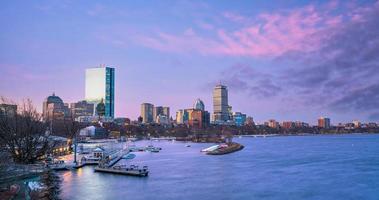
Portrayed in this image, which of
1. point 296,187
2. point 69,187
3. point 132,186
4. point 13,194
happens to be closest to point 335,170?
point 296,187

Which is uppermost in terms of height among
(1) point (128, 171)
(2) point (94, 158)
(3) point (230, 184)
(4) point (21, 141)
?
(4) point (21, 141)

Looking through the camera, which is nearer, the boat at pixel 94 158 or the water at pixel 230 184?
the water at pixel 230 184

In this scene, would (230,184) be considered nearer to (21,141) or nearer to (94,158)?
(21,141)

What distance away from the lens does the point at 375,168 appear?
66.6 m

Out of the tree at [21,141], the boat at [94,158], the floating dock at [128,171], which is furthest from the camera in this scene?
the boat at [94,158]

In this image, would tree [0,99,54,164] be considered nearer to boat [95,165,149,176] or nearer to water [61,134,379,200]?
water [61,134,379,200]

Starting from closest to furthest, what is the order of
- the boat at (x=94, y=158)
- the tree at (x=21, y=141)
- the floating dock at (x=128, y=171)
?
the tree at (x=21, y=141), the floating dock at (x=128, y=171), the boat at (x=94, y=158)

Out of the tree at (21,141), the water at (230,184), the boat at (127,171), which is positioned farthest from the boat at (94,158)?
the tree at (21,141)

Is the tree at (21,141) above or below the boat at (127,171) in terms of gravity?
above

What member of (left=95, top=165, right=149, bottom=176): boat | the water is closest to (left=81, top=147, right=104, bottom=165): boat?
the water

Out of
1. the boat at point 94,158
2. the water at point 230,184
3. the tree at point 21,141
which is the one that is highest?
the tree at point 21,141

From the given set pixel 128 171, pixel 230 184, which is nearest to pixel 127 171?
pixel 128 171

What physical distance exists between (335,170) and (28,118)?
45416mm

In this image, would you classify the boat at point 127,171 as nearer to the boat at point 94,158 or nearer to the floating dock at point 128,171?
the floating dock at point 128,171
